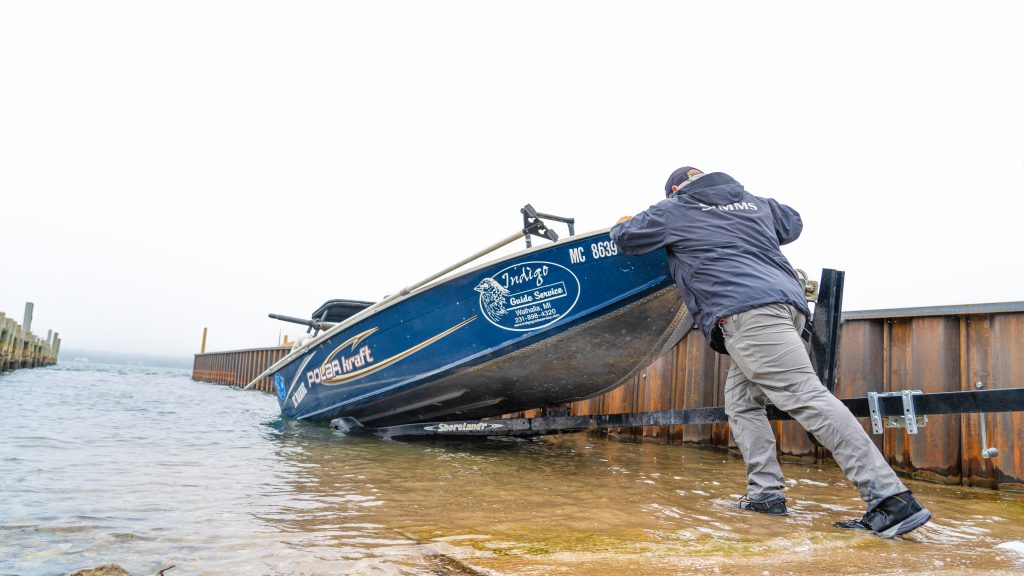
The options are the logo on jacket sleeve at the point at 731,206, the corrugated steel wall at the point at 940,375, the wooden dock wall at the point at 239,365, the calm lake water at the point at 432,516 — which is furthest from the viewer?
the wooden dock wall at the point at 239,365

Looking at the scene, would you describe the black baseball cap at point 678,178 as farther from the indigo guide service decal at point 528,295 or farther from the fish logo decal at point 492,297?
the fish logo decal at point 492,297

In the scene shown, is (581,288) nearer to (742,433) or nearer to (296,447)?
(742,433)

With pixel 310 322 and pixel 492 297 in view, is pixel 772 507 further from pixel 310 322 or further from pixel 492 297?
pixel 310 322

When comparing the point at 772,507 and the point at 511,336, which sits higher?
the point at 511,336

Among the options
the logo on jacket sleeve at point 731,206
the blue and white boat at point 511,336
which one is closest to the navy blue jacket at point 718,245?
the logo on jacket sleeve at point 731,206

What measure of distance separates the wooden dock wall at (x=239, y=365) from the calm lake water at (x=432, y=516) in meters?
13.4

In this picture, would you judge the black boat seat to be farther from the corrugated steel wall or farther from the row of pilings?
the row of pilings

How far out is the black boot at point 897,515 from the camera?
233cm

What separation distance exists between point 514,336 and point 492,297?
329mm

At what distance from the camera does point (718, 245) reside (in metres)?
2.97

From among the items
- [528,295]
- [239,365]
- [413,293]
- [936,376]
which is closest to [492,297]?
[528,295]

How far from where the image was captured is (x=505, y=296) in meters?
4.47

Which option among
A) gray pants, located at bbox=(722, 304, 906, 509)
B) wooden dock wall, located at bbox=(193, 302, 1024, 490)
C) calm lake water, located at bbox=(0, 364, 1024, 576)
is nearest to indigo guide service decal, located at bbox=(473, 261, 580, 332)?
calm lake water, located at bbox=(0, 364, 1024, 576)

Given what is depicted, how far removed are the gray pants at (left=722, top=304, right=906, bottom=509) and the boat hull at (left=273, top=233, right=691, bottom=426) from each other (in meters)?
1.09
